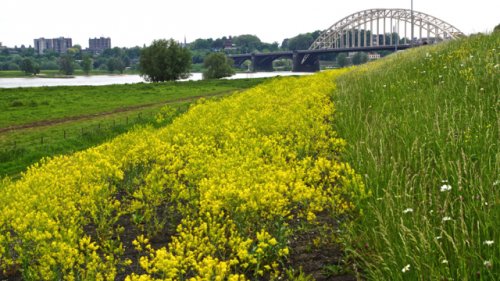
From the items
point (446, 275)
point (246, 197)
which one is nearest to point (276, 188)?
point (246, 197)

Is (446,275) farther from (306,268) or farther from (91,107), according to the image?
(91,107)

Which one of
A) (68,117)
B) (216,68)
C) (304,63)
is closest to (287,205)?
(68,117)

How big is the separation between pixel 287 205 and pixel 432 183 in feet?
8.83

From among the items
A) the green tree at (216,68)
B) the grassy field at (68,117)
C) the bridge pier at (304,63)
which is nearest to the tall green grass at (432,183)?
the grassy field at (68,117)

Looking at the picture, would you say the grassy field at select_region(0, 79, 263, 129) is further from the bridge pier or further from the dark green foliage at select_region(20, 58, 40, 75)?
the dark green foliage at select_region(20, 58, 40, 75)

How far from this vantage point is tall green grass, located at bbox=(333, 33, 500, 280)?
4242 millimetres

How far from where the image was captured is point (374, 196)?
21.0 ft

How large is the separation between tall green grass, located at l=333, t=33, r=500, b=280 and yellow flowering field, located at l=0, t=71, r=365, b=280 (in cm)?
62

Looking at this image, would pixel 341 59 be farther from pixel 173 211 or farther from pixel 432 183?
pixel 432 183

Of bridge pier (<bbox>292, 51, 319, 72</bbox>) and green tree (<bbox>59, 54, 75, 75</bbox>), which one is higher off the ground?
green tree (<bbox>59, 54, 75, 75</bbox>)

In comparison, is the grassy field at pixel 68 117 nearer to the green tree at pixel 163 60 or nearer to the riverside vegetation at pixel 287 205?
the riverside vegetation at pixel 287 205

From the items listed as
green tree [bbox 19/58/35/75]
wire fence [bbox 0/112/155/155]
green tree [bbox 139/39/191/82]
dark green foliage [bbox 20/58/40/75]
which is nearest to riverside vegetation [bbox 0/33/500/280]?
wire fence [bbox 0/112/155/155]

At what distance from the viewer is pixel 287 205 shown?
8.15 meters

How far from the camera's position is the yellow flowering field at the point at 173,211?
592 cm
